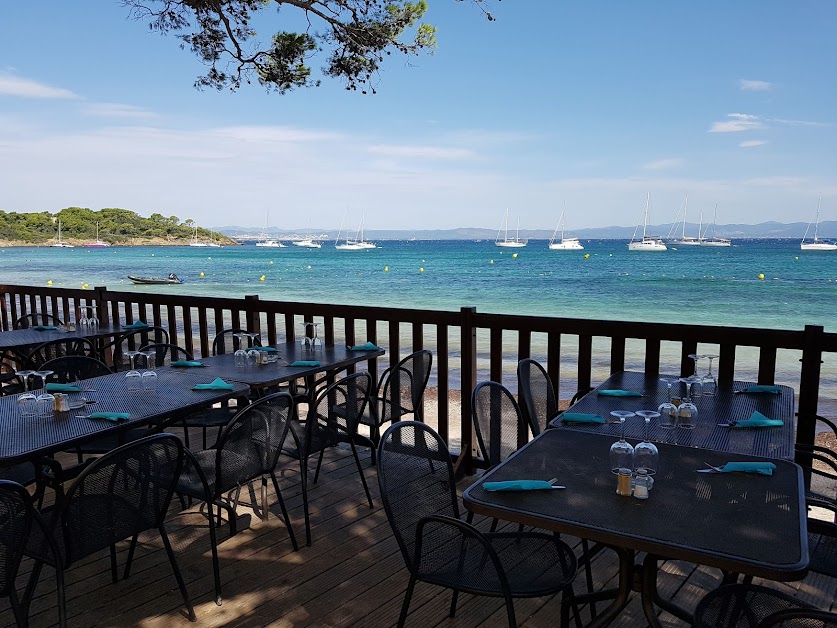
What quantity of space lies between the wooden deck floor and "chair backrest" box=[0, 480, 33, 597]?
2.28 feet

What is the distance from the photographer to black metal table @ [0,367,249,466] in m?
2.50

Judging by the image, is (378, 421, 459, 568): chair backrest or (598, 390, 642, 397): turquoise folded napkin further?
(598, 390, 642, 397): turquoise folded napkin

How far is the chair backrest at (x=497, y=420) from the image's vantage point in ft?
9.73

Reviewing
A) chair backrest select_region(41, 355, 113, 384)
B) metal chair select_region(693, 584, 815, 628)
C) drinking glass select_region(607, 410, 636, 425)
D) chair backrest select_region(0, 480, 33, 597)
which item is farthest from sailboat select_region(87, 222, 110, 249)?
metal chair select_region(693, 584, 815, 628)

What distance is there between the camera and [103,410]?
301 cm

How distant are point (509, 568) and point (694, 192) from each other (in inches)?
2451

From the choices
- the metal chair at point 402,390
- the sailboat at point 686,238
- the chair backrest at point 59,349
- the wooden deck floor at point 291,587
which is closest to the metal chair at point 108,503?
the wooden deck floor at point 291,587

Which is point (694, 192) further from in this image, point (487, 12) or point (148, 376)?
point (148, 376)

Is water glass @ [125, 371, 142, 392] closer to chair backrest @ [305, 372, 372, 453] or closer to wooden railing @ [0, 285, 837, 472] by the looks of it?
chair backrest @ [305, 372, 372, 453]

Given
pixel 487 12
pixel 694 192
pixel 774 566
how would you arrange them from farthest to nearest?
pixel 694 192, pixel 487 12, pixel 774 566

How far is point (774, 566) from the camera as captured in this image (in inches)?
58.7

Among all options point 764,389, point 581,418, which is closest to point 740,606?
point 581,418

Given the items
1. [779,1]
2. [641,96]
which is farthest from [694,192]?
[779,1]

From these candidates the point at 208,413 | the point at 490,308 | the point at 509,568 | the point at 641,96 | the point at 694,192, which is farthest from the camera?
the point at 694,192
